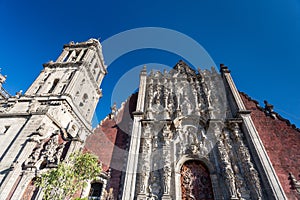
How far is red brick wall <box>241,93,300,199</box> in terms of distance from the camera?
10594 millimetres

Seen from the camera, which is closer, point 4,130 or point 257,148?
point 257,148

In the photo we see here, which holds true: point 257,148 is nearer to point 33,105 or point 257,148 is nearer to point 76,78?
point 33,105

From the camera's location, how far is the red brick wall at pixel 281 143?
10594 millimetres

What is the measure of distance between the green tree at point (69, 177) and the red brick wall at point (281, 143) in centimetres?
1123

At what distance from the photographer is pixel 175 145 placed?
495 inches

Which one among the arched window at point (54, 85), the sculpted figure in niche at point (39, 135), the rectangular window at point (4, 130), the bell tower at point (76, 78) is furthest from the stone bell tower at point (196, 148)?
the arched window at point (54, 85)

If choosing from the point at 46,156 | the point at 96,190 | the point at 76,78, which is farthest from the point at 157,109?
the point at 76,78

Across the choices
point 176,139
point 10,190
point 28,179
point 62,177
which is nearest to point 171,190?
point 176,139

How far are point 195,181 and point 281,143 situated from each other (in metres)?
6.78

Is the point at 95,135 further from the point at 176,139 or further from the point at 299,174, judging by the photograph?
the point at 299,174

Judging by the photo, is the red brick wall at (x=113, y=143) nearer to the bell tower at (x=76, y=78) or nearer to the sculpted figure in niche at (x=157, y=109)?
the sculpted figure in niche at (x=157, y=109)

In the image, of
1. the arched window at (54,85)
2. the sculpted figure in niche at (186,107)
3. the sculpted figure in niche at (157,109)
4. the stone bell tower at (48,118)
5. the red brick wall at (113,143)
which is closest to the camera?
the red brick wall at (113,143)

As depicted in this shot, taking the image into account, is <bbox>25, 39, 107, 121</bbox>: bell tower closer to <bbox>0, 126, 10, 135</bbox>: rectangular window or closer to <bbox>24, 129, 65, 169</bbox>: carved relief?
<bbox>0, 126, 10, 135</bbox>: rectangular window

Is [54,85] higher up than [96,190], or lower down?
higher up
